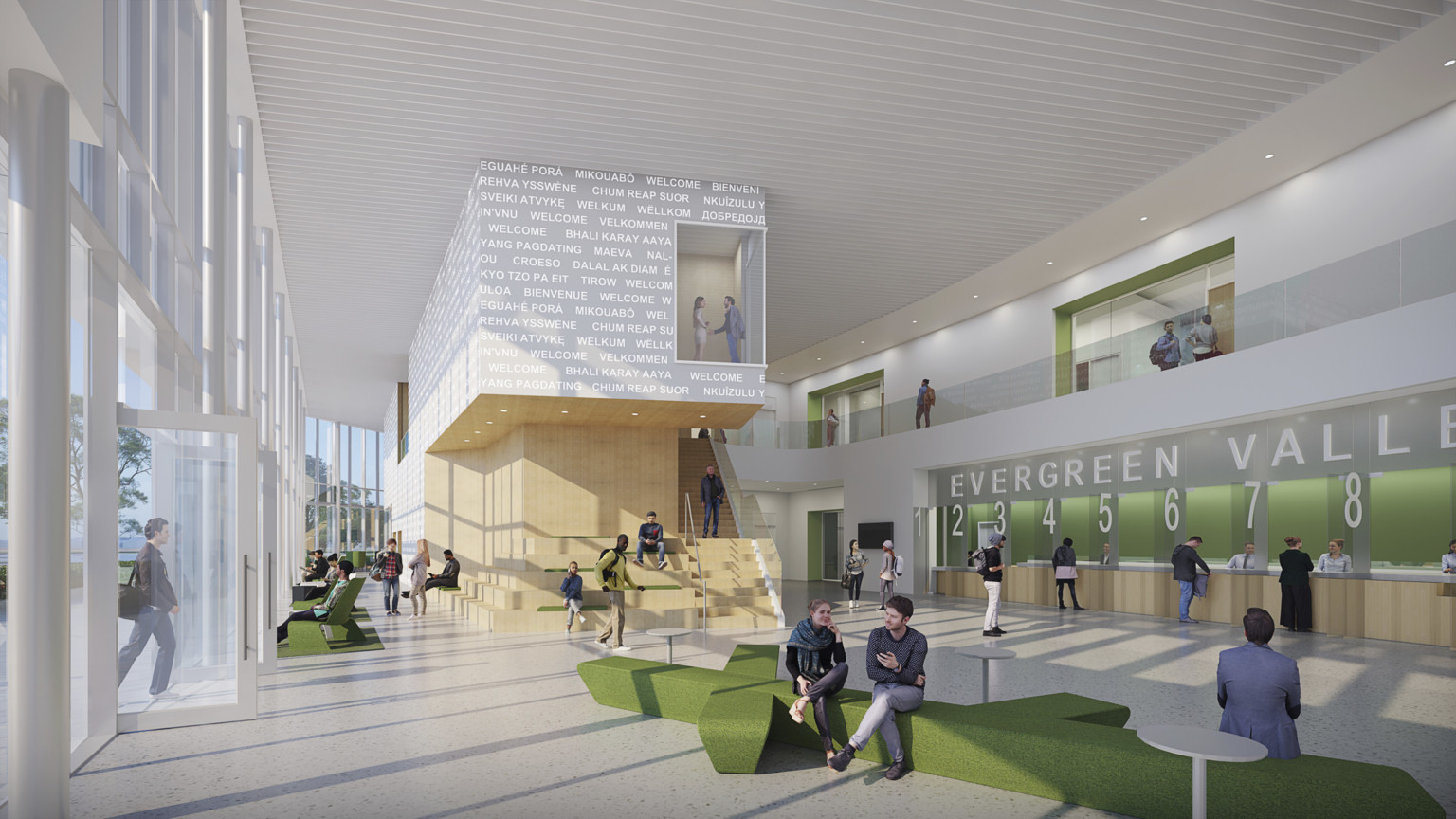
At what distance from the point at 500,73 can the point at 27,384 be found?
7.48 metres

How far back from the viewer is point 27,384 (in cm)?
448

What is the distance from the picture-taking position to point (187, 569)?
23.1 feet

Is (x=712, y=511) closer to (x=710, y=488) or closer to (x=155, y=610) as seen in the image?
(x=710, y=488)

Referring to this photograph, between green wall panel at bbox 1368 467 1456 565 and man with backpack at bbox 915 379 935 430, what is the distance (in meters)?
10.9

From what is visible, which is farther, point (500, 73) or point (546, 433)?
point (546, 433)

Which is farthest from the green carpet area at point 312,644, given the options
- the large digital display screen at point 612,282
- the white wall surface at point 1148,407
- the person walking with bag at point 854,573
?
the white wall surface at point 1148,407

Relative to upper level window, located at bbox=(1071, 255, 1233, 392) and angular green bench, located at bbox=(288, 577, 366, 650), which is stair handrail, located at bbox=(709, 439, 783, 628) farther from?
upper level window, located at bbox=(1071, 255, 1233, 392)

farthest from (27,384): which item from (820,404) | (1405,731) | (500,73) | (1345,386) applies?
(820,404)

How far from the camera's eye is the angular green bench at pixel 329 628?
11.9m

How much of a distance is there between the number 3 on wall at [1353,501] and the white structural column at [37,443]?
14164 millimetres

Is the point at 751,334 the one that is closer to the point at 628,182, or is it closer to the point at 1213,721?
the point at 628,182

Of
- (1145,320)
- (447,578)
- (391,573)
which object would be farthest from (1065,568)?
(391,573)

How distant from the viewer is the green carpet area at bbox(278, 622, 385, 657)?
11656mm

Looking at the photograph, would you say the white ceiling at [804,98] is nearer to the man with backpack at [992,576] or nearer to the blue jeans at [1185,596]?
the man with backpack at [992,576]
